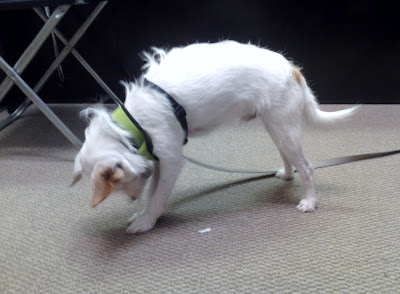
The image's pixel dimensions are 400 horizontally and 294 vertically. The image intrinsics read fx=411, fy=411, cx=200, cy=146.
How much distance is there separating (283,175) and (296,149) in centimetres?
28

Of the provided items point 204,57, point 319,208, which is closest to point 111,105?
point 204,57

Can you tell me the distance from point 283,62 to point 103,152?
0.68 meters

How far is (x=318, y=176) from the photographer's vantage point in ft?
5.60

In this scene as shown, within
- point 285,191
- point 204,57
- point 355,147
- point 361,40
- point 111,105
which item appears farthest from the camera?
point 111,105

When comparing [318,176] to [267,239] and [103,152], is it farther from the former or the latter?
[103,152]

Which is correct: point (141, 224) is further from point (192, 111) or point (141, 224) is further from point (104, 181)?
point (192, 111)

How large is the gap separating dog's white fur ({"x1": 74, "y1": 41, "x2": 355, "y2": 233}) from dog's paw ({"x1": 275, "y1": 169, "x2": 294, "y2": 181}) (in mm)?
202

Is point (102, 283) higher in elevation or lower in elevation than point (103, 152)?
lower

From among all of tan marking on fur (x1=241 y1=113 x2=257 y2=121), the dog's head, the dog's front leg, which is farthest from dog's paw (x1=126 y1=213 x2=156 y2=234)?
tan marking on fur (x1=241 y1=113 x2=257 y2=121)

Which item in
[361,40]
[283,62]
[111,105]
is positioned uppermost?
[283,62]

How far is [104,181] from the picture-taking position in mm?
1194

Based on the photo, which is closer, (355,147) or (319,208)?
(319,208)

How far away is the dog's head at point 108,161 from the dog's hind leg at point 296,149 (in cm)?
47

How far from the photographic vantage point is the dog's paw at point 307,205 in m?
1.45
